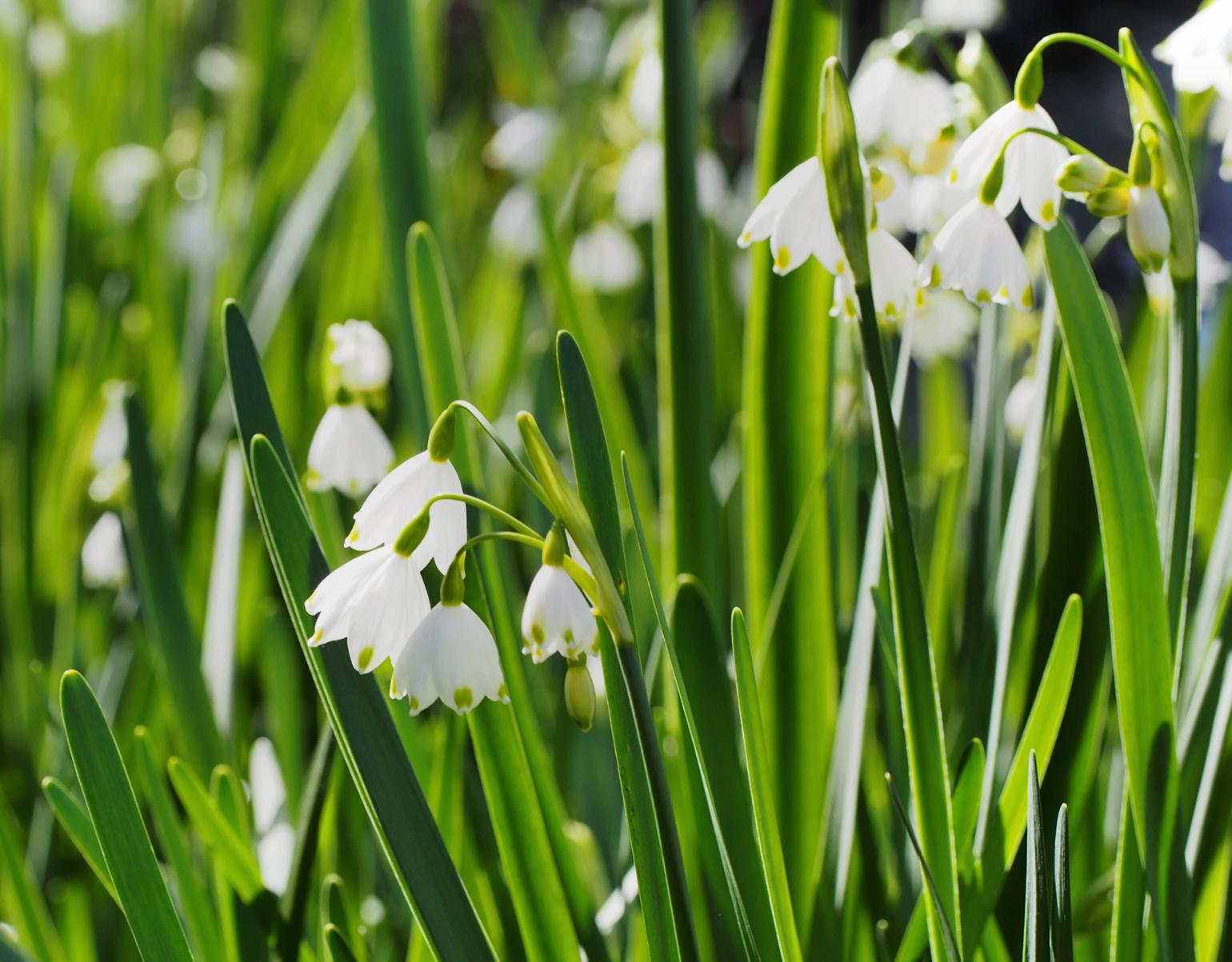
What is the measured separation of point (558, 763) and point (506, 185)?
244 cm

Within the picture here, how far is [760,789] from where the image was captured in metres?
0.64

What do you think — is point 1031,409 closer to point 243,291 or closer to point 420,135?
point 420,135

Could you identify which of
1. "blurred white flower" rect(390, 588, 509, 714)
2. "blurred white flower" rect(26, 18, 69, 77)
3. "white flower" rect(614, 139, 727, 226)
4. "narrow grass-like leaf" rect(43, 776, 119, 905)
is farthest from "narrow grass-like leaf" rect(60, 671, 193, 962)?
"blurred white flower" rect(26, 18, 69, 77)

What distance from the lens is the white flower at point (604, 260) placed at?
1833 millimetres

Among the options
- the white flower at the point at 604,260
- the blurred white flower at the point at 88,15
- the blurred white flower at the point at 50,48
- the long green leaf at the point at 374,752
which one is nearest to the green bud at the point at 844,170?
the long green leaf at the point at 374,752

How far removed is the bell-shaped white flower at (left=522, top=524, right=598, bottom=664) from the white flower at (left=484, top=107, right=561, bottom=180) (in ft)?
5.36

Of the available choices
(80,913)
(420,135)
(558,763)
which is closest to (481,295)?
(420,135)

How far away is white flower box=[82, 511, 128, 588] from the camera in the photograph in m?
1.20

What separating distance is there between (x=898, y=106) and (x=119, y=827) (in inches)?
31.7

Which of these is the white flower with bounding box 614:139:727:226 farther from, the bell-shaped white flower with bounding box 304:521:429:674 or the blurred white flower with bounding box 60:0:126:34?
the blurred white flower with bounding box 60:0:126:34

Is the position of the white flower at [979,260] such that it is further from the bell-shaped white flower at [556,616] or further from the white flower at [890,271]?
the bell-shaped white flower at [556,616]

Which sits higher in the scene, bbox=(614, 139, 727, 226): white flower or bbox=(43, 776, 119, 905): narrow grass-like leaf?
bbox=(614, 139, 727, 226): white flower

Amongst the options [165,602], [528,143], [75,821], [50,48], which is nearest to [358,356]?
[165,602]

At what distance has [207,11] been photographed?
2.76m
